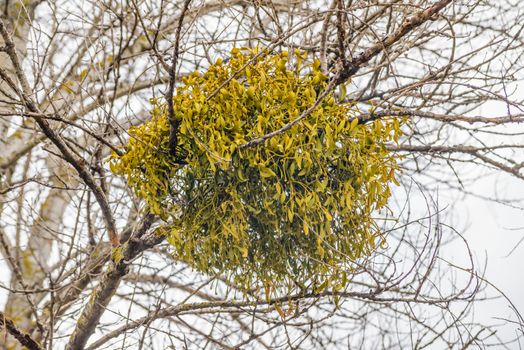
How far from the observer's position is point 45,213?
218 inches

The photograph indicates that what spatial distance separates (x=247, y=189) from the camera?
2.09 metres

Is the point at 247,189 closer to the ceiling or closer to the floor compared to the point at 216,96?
closer to the floor

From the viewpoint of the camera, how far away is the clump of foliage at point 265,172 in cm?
203

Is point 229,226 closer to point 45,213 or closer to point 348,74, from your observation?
point 348,74

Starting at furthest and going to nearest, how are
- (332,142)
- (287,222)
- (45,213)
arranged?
(45,213)
(287,222)
(332,142)

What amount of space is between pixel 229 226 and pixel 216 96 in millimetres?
452

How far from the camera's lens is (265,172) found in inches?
78.4

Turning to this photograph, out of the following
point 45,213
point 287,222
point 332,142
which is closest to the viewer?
point 332,142

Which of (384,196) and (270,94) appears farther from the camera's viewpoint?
(384,196)

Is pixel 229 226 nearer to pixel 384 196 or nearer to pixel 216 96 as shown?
pixel 216 96

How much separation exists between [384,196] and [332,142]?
1.18 feet

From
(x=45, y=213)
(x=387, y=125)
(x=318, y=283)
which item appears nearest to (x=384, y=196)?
(x=387, y=125)

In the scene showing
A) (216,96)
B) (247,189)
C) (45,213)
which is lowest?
(247,189)

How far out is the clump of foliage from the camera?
2.03 metres
